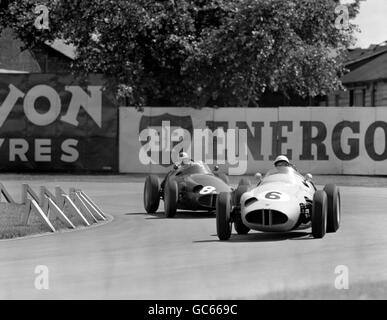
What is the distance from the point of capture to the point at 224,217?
51.8 feet

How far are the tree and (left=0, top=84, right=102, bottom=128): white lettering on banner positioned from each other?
1093 millimetres

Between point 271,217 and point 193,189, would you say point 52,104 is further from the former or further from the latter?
point 271,217

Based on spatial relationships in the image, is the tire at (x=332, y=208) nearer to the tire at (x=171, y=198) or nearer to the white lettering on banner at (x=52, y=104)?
the tire at (x=171, y=198)

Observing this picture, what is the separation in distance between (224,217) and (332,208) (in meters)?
1.81

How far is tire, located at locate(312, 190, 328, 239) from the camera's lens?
50.8 feet


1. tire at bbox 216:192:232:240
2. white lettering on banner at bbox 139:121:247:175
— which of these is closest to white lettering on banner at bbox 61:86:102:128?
white lettering on banner at bbox 139:121:247:175

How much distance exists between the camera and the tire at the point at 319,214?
1548 centimetres

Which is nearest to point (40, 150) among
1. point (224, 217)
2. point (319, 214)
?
point (224, 217)

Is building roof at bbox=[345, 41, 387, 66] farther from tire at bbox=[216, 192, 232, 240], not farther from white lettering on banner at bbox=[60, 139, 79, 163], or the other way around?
tire at bbox=[216, 192, 232, 240]

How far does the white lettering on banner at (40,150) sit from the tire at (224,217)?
2339 cm

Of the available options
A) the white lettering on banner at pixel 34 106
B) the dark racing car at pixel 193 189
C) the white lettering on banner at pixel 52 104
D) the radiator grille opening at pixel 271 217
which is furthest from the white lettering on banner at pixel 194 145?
the radiator grille opening at pixel 271 217

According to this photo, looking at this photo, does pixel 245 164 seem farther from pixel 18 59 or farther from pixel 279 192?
pixel 18 59

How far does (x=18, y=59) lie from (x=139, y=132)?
23.5m

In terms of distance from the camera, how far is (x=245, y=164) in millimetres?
37656
